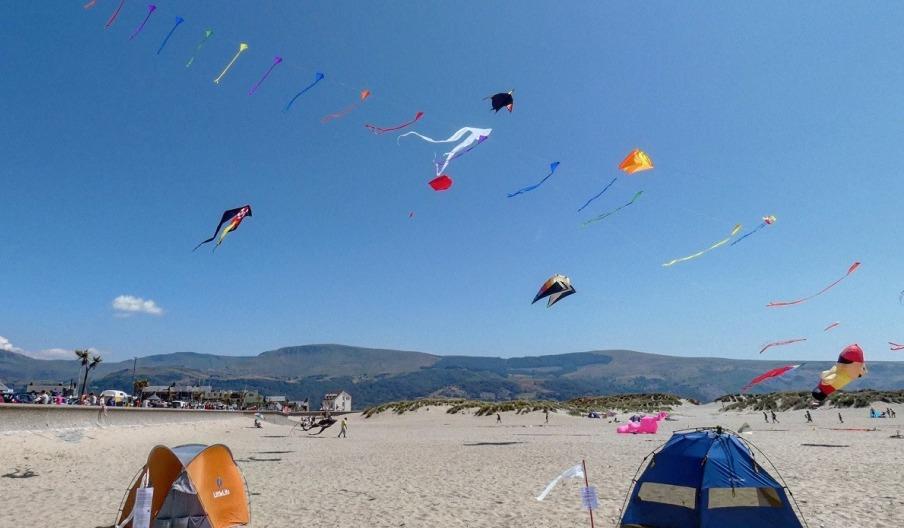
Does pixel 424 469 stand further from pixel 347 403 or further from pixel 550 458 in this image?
pixel 347 403

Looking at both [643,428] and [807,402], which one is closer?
[643,428]

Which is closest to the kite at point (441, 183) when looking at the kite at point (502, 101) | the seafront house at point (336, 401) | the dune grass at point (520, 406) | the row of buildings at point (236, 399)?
the kite at point (502, 101)

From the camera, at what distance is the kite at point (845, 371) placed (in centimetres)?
1422

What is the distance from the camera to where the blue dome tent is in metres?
8.17

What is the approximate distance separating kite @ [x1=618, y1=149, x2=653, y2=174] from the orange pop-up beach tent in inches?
585

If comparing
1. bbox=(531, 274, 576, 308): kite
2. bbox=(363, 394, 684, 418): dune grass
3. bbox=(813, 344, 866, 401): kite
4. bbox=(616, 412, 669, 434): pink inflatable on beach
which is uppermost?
bbox=(531, 274, 576, 308): kite

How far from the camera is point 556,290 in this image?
21734mm

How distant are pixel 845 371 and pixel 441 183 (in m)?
13.4

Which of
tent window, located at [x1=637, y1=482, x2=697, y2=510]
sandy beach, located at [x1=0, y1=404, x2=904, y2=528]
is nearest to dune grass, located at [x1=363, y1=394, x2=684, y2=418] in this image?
sandy beach, located at [x1=0, y1=404, x2=904, y2=528]

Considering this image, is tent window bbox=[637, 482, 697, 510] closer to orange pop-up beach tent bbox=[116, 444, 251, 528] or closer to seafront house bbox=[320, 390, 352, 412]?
orange pop-up beach tent bbox=[116, 444, 251, 528]

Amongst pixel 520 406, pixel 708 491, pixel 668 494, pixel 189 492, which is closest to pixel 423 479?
pixel 189 492

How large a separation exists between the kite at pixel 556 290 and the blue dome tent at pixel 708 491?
41.0 feet

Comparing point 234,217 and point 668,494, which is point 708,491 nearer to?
point 668,494

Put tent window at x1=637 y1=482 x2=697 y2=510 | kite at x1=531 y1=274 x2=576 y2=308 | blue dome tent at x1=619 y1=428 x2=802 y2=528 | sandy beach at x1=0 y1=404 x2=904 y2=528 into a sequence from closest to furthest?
blue dome tent at x1=619 y1=428 x2=802 y2=528, tent window at x1=637 y1=482 x2=697 y2=510, sandy beach at x1=0 y1=404 x2=904 y2=528, kite at x1=531 y1=274 x2=576 y2=308
